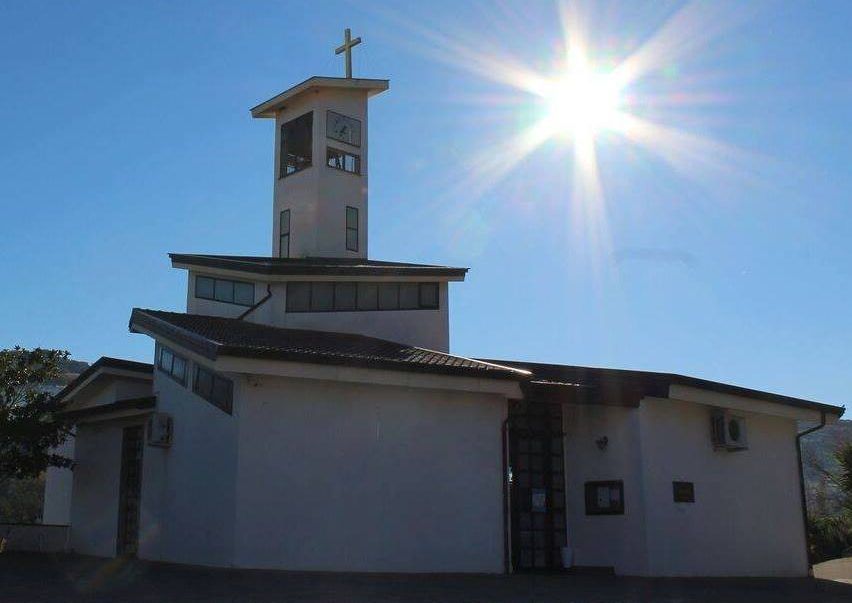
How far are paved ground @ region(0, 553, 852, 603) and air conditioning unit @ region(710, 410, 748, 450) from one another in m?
2.27

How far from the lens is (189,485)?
13875 mm

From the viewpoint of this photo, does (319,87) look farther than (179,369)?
Yes

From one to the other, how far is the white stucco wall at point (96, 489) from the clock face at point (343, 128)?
33.5ft


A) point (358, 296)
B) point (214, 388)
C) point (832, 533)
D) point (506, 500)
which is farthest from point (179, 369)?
point (832, 533)

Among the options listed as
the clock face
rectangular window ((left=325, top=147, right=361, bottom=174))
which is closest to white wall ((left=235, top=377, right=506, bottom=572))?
rectangular window ((left=325, top=147, right=361, bottom=174))

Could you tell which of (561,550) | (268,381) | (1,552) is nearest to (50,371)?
(1,552)

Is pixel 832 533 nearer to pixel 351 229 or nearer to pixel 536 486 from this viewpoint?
pixel 536 486

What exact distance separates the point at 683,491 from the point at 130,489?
993 cm

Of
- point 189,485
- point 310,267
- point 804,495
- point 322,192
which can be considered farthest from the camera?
point 322,192

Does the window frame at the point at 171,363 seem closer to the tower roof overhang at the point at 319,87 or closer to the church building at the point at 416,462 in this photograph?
the church building at the point at 416,462

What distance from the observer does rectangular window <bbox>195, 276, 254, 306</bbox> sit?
2080cm

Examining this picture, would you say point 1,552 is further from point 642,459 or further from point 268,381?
point 642,459

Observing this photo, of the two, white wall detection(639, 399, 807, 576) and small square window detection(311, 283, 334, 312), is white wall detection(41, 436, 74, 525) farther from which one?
→ white wall detection(639, 399, 807, 576)

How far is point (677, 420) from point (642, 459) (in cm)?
117
